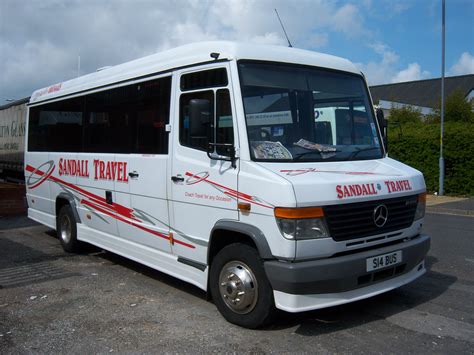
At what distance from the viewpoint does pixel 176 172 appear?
536cm

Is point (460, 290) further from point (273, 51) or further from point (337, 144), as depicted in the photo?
point (273, 51)

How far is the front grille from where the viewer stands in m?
4.31

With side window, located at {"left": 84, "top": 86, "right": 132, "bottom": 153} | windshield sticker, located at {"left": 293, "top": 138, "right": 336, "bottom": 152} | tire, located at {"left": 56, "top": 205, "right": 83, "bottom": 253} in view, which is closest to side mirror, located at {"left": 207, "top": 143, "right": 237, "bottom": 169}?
windshield sticker, located at {"left": 293, "top": 138, "right": 336, "bottom": 152}

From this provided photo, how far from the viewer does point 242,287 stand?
457 cm

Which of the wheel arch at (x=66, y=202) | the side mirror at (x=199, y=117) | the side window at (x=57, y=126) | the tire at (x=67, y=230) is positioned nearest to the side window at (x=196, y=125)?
the side mirror at (x=199, y=117)

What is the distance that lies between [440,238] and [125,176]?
20.5 ft

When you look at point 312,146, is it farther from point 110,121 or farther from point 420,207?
point 110,121

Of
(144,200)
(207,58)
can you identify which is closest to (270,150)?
(207,58)

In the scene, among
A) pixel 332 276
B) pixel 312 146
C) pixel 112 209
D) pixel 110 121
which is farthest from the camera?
pixel 110 121

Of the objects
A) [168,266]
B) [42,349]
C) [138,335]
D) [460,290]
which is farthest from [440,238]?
[42,349]

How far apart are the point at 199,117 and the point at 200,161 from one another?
508 mm

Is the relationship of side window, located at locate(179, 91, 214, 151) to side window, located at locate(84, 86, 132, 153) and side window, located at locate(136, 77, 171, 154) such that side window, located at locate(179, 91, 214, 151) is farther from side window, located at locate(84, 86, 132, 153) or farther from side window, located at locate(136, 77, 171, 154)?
side window, located at locate(84, 86, 132, 153)

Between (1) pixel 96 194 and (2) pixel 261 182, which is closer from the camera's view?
(2) pixel 261 182

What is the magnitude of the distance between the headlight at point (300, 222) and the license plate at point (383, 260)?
0.64 meters
